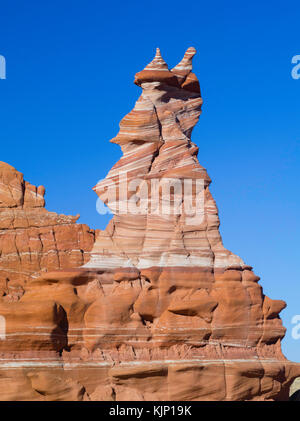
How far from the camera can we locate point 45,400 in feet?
196

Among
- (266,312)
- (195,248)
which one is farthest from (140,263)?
(266,312)

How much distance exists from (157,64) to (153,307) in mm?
14538

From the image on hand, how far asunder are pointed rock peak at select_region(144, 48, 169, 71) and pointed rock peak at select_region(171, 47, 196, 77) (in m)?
1.39

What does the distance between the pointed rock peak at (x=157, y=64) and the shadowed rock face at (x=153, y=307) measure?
2.3 inches

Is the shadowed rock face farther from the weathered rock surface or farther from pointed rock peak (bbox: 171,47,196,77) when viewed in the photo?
the weathered rock surface

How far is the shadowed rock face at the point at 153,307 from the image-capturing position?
60.9 metres

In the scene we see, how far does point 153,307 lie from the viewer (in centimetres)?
6406

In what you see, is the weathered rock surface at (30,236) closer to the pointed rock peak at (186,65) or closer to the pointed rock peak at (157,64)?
the pointed rock peak at (157,64)

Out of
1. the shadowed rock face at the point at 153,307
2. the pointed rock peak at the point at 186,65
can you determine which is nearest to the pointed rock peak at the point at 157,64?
the shadowed rock face at the point at 153,307

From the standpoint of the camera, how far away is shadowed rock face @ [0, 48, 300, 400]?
60875 millimetres

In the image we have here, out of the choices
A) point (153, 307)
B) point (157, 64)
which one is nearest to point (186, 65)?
point (157, 64)

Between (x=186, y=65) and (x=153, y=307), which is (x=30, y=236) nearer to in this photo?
(x=153, y=307)

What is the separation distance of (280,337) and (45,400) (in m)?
15.2
